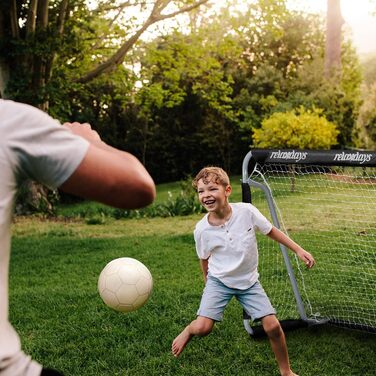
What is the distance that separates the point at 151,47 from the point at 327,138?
5780 mm

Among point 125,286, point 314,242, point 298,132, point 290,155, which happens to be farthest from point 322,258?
point 298,132

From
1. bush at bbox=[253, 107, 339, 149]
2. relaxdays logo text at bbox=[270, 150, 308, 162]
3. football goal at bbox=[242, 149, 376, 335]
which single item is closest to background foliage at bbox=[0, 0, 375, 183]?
bush at bbox=[253, 107, 339, 149]

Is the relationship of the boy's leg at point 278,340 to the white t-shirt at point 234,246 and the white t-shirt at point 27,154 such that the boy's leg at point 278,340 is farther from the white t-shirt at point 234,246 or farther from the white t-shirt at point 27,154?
the white t-shirt at point 27,154

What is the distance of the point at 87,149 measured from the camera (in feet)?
3.65

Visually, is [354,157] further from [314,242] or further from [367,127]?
[367,127]

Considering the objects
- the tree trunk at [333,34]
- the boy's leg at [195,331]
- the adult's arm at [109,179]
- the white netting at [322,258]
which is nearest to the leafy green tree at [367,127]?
the tree trunk at [333,34]

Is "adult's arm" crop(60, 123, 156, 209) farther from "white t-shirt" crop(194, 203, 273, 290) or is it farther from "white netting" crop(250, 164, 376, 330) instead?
"white netting" crop(250, 164, 376, 330)

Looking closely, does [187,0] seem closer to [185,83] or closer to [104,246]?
[104,246]

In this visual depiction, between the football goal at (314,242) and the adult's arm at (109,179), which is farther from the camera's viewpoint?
the football goal at (314,242)

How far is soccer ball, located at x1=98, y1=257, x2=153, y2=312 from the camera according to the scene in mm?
3579

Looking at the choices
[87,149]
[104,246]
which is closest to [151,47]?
[104,246]

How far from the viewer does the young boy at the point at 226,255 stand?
3.63 m

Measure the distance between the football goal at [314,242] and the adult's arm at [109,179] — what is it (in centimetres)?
300

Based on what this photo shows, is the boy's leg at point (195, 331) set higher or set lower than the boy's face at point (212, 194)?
lower
